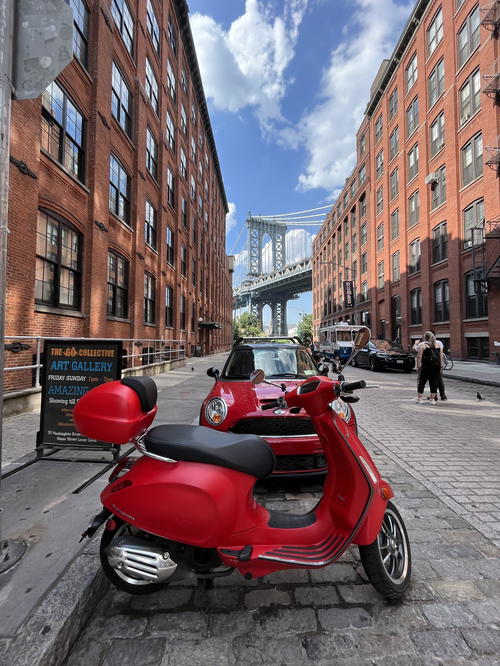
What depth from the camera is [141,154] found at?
15.0m

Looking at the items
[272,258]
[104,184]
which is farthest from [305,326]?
[104,184]

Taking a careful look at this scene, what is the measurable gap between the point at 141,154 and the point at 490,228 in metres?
19.0

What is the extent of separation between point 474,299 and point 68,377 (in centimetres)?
2288

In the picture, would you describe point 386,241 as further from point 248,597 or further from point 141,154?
point 248,597

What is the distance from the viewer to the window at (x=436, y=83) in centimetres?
2362

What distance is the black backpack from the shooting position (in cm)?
789

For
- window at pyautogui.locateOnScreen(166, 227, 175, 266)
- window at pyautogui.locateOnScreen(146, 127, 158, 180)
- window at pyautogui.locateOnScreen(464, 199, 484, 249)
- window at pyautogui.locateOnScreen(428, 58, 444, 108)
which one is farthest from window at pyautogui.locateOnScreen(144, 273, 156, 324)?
window at pyautogui.locateOnScreen(428, 58, 444, 108)

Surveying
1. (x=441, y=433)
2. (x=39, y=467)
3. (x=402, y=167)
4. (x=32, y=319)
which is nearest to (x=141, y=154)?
(x=32, y=319)

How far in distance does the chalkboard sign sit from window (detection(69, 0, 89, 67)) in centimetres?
1096

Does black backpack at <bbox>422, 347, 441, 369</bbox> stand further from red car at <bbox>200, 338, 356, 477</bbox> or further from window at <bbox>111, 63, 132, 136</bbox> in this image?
window at <bbox>111, 63, 132, 136</bbox>

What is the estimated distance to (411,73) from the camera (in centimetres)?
2809

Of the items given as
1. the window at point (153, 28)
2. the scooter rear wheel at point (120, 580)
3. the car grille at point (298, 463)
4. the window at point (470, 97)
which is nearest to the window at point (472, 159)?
the window at point (470, 97)

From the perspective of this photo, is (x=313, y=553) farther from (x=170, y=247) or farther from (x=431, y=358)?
(x=170, y=247)

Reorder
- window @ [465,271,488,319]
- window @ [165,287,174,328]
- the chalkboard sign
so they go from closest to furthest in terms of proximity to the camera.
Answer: the chalkboard sign < window @ [465,271,488,319] < window @ [165,287,174,328]
